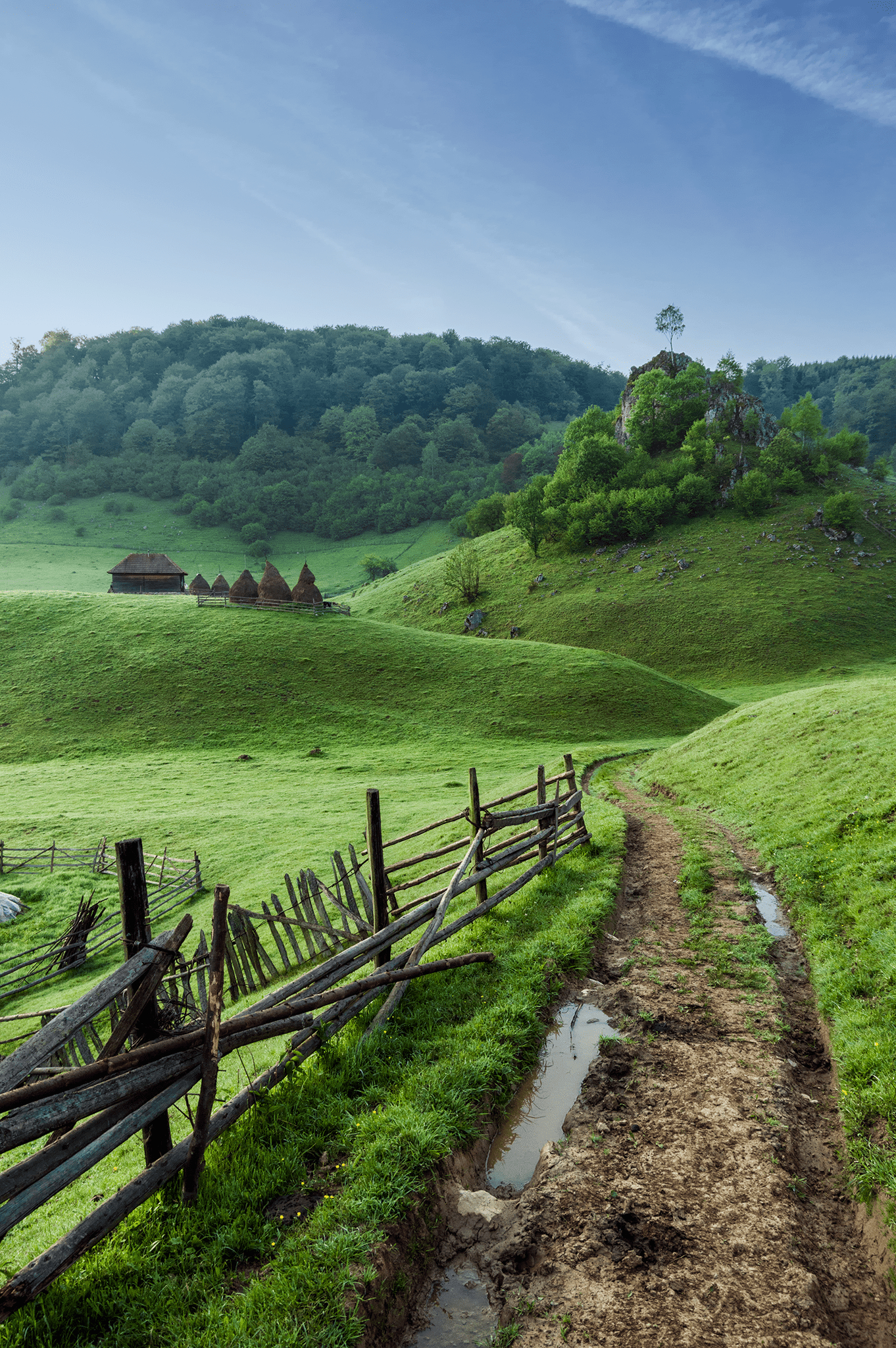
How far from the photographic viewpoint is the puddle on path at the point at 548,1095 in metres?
5.89

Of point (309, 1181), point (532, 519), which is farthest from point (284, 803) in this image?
point (532, 519)

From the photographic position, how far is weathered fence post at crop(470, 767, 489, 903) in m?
10.5

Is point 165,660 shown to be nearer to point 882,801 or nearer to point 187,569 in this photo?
point 882,801

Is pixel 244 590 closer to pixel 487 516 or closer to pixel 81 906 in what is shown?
pixel 81 906

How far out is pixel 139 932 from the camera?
199 inches

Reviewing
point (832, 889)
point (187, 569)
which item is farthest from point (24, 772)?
point (187, 569)

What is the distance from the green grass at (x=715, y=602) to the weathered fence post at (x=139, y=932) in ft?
163

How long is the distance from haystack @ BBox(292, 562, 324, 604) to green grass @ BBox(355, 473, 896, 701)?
17.2 metres

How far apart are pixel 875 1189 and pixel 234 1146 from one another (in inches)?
210

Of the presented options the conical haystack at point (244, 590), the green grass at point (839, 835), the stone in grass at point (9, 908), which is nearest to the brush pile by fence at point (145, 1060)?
the green grass at point (839, 835)

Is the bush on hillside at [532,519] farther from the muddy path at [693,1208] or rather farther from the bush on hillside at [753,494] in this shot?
the muddy path at [693,1208]

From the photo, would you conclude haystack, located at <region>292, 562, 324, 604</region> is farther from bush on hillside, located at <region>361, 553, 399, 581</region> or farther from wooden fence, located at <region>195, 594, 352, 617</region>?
bush on hillside, located at <region>361, 553, 399, 581</region>

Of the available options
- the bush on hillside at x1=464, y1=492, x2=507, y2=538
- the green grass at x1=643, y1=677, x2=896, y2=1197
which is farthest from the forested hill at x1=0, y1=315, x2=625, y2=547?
the green grass at x1=643, y1=677, x2=896, y2=1197

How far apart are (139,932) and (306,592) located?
183ft
